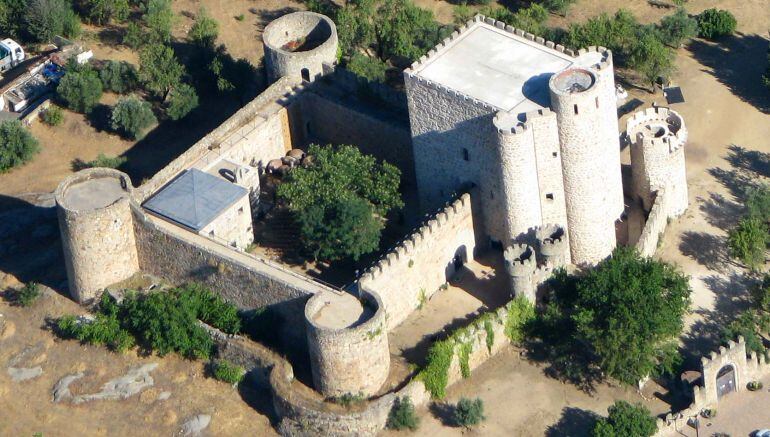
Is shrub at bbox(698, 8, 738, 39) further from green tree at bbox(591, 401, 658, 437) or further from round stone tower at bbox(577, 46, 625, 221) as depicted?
green tree at bbox(591, 401, 658, 437)

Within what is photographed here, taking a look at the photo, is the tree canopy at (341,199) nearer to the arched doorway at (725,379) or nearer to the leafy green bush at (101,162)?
the leafy green bush at (101,162)

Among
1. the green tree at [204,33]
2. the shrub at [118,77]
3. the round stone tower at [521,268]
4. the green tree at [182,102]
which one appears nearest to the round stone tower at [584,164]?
the round stone tower at [521,268]

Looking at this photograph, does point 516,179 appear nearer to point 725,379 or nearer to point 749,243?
point 749,243

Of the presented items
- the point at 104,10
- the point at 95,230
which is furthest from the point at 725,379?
the point at 104,10

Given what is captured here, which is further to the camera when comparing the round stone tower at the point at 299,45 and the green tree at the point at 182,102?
the green tree at the point at 182,102

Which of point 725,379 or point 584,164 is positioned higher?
point 584,164

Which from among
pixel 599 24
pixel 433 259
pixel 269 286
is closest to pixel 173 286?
pixel 269 286
